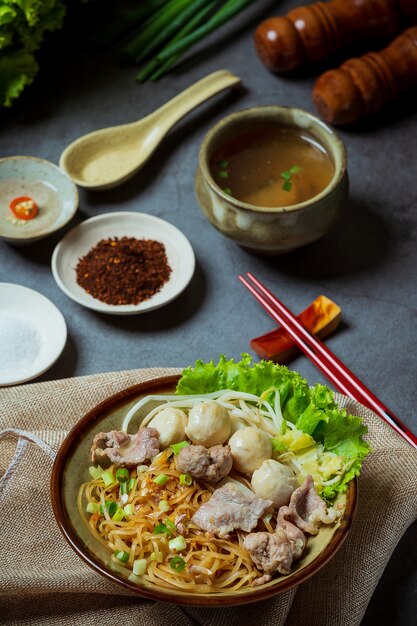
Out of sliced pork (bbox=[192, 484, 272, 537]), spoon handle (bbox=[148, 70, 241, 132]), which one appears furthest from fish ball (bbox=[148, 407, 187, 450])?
spoon handle (bbox=[148, 70, 241, 132])

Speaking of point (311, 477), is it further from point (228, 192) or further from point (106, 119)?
point (106, 119)

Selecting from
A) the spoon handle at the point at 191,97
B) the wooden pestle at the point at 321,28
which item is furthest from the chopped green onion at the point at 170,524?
→ the wooden pestle at the point at 321,28

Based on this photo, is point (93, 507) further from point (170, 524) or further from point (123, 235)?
point (123, 235)

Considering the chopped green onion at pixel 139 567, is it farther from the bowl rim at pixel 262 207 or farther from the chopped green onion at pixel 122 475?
the bowl rim at pixel 262 207

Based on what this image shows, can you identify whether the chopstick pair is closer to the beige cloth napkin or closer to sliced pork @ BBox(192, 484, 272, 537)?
the beige cloth napkin

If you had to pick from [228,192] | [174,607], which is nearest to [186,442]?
[174,607]
